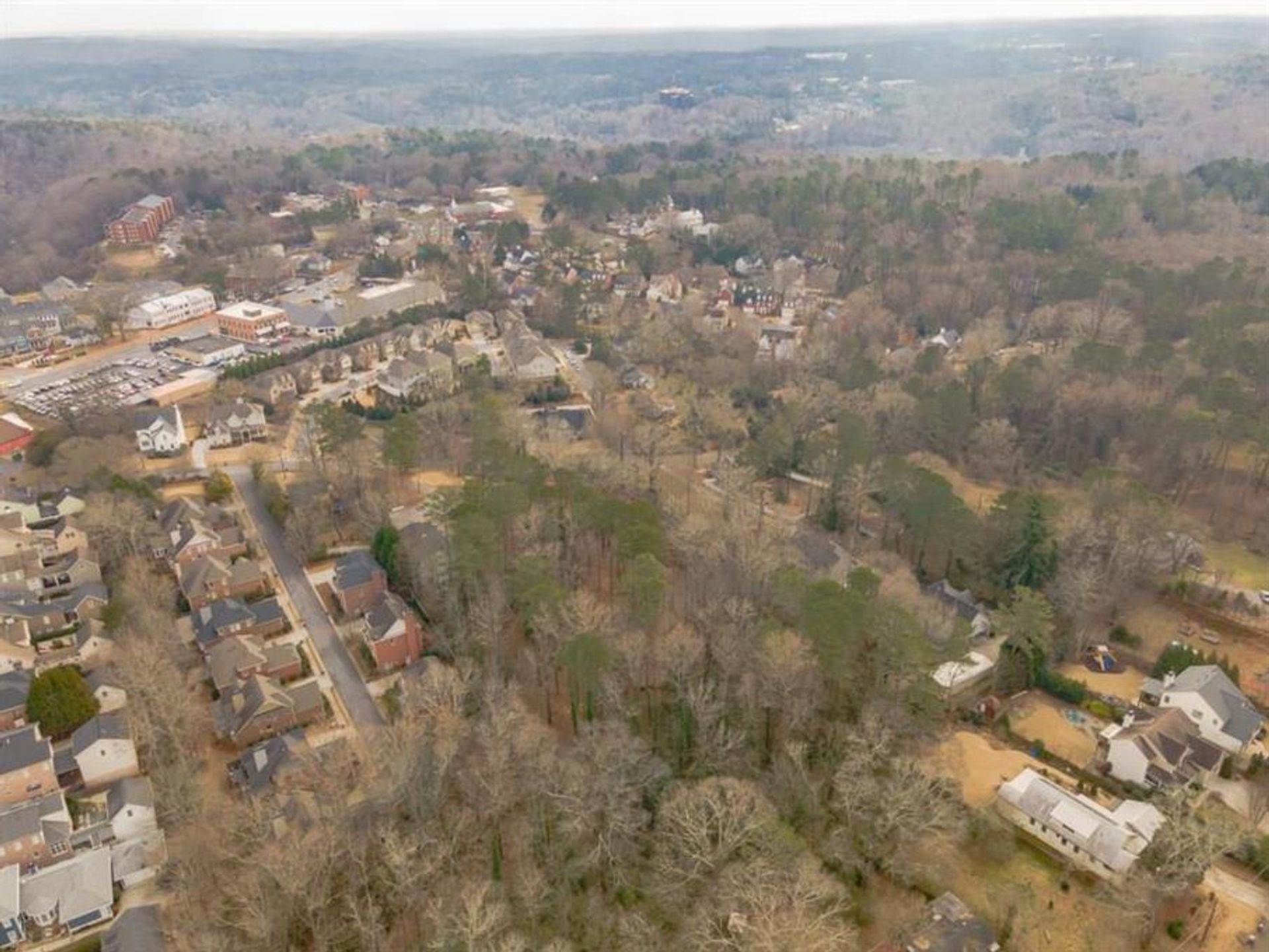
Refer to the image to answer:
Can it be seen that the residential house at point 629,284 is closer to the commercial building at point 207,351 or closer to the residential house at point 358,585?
the commercial building at point 207,351

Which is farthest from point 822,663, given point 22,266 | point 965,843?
point 22,266

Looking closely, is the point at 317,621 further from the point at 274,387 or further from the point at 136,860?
the point at 274,387

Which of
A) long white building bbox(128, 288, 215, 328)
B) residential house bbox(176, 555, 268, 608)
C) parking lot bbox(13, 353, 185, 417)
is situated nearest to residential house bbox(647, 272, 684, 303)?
parking lot bbox(13, 353, 185, 417)

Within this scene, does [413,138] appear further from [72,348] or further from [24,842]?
[24,842]

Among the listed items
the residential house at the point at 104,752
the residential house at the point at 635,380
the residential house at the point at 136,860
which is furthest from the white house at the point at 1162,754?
the residential house at the point at 635,380

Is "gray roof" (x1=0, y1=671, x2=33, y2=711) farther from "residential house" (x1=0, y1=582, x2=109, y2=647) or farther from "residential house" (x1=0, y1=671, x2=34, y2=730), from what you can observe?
"residential house" (x1=0, y1=582, x2=109, y2=647)

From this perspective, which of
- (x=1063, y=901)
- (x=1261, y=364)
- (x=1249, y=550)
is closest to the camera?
(x=1063, y=901)
